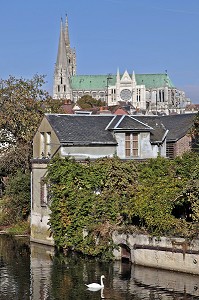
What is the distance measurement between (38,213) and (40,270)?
387 inches

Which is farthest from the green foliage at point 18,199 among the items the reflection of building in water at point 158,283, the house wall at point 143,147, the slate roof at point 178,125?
the reflection of building in water at point 158,283

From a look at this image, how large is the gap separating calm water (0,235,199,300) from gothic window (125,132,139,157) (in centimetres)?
794

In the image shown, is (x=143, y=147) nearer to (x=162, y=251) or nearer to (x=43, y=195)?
(x=43, y=195)

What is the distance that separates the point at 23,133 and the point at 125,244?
23087 mm

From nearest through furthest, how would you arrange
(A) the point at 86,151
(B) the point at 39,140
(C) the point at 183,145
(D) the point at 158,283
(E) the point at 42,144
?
(D) the point at 158,283
(A) the point at 86,151
(E) the point at 42,144
(B) the point at 39,140
(C) the point at 183,145

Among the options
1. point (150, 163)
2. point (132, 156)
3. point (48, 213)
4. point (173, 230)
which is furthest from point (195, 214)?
point (48, 213)

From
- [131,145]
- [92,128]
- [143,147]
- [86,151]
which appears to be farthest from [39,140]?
[143,147]

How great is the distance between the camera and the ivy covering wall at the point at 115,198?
32000 millimetres

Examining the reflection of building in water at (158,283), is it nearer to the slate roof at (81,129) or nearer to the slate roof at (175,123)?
the slate roof at (81,129)

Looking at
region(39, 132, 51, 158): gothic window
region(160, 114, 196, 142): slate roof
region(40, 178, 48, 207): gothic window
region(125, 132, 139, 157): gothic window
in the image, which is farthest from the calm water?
region(160, 114, 196, 142): slate roof

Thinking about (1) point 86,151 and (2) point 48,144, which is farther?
(2) point 48,144

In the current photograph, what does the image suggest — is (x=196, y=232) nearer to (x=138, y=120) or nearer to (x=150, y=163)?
(x=150, y=163)

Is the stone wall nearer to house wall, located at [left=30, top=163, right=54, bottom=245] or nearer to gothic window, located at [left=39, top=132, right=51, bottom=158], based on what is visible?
house wall, located at [left=30, top=163, right=54, bottom=245]

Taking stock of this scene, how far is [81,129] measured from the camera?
39.7 meters
